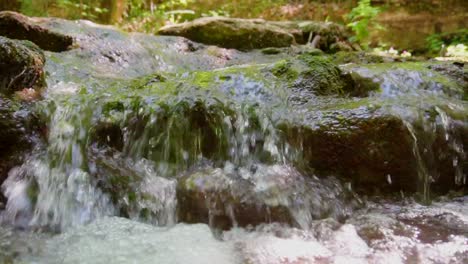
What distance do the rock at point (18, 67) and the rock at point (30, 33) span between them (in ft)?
4.20

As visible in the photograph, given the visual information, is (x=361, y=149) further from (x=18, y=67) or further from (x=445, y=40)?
(x=445, y=40)

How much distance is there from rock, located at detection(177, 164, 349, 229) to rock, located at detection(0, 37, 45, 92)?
132cm

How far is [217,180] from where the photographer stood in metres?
2.30

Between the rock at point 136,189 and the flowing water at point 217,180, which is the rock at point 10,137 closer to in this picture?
the flowing water at point 217,180

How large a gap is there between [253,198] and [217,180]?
230mm

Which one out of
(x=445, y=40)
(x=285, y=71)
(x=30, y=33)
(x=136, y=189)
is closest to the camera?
(x=136, y=189)

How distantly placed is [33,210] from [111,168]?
18.5 inches

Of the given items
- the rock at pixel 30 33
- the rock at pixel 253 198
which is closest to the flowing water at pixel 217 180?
the rock at pixel 253 198

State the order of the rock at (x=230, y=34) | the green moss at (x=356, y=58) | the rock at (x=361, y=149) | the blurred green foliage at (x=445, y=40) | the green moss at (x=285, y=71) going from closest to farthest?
the rock at (x=361, y=149) < the green moss at (x=285, y=71) < the green moss at (x=356, y=58) < the rock at (x=230, y=34) < the blurred green foliage at (x=445, y=40)

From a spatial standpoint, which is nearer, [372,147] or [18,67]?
[372,147]

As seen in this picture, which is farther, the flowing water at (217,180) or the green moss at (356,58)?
the green moss at (356,58)

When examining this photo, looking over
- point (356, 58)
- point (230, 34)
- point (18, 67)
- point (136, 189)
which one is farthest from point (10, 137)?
point (356, 58)

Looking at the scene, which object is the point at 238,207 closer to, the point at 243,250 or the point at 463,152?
the point at 243,250

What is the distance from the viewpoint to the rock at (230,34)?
203 inches
